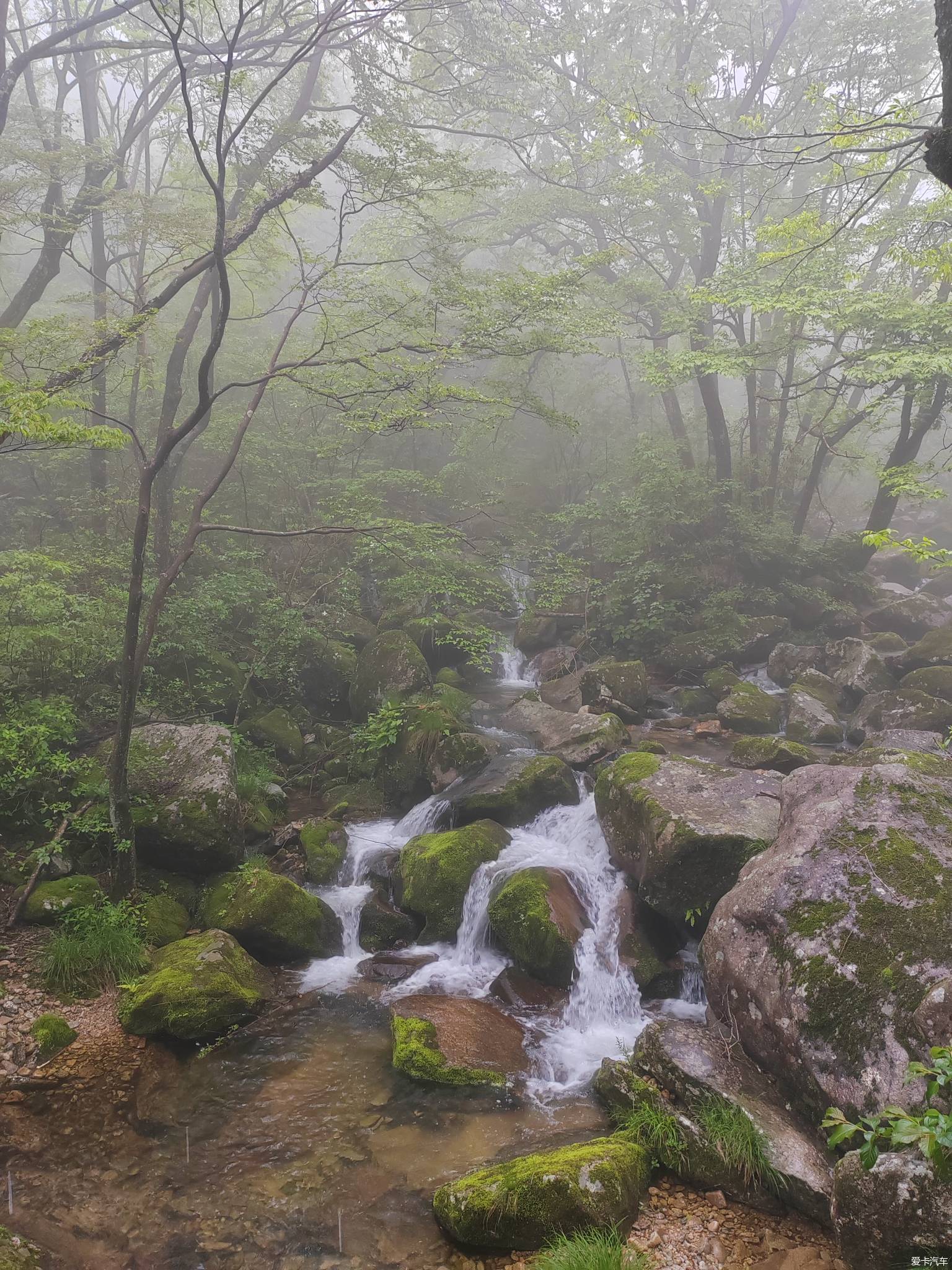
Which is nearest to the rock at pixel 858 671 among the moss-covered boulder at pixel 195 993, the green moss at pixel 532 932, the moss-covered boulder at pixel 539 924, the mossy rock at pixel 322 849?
the moss-covered boulder at pixel 539 924

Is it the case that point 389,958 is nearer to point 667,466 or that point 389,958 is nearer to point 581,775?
point 581,775

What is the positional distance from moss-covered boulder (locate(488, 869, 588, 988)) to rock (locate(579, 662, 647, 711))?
18.7 feet

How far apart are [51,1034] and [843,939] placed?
637 cm

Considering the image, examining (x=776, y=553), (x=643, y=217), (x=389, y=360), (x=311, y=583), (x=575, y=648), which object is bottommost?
(x=575, y=648)

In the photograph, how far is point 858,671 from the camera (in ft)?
43.7

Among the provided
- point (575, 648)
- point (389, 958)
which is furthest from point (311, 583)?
point (389, 958)

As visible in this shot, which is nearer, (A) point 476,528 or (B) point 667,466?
(B) point 667,466

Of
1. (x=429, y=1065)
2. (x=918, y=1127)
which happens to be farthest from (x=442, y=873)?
(x=918, y=1127)

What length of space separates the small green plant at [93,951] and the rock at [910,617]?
16898 millimetres

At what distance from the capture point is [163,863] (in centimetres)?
762

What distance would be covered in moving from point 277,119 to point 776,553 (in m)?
17.0

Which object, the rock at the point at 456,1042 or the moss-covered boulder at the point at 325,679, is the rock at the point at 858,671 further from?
the rock at the point at 456,1042

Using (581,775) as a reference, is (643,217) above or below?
above

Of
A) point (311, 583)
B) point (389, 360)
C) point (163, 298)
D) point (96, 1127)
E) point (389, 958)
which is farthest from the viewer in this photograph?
point (311, 583)
